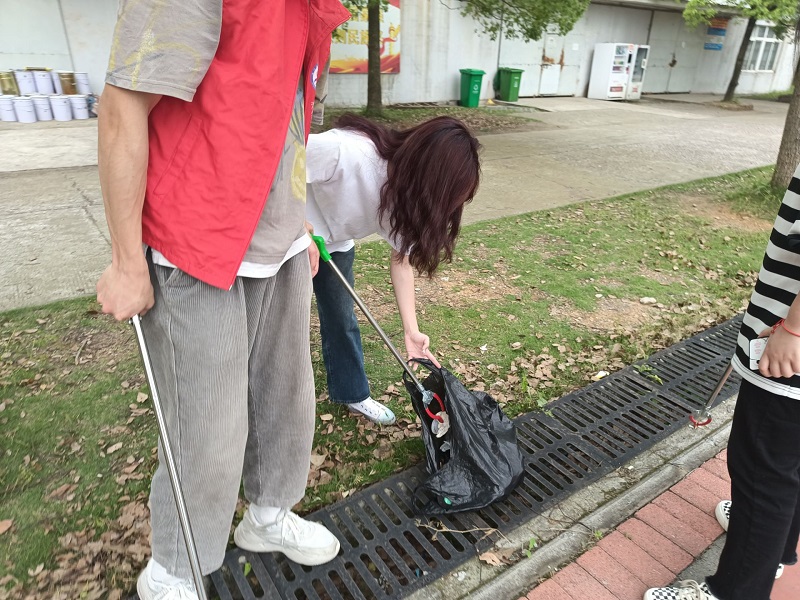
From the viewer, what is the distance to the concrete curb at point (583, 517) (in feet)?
6.76

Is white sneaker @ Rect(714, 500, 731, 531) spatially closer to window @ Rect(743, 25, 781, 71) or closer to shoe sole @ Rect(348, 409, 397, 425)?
shoe sole @ Rect(348, 409, 397, 425)

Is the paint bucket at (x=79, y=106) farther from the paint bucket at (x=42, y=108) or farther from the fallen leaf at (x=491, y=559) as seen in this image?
the fallen leaf at (x=491, y=559)

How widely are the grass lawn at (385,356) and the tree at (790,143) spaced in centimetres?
127

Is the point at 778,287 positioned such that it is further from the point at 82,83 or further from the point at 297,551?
the point at 82,83

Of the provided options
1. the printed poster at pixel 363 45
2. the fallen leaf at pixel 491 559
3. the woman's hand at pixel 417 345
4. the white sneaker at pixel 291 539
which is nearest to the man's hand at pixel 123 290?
the white sneaker at pixel 291 539

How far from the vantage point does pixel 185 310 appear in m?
1.42

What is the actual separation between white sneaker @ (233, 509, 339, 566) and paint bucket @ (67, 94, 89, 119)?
34.4 feet

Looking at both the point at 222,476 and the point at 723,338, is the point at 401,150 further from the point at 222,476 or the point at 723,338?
Answer: the point at 723,338

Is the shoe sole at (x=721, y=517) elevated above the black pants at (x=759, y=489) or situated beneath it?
situated beneath

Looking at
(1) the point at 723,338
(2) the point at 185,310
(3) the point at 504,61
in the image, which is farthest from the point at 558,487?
(3) the point at 504,61

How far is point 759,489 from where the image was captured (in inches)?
67.6

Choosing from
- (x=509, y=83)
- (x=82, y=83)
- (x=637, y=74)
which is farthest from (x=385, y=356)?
(x=637, y=74)

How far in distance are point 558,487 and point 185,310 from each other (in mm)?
1852

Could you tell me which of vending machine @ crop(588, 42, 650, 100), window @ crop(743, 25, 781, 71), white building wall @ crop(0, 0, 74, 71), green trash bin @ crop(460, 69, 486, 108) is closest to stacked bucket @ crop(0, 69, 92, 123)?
white building wall @ crop(0, 0, 74, 71)
